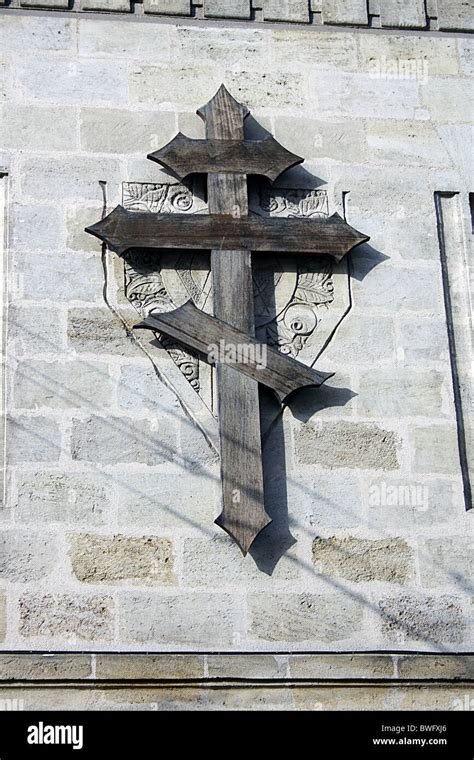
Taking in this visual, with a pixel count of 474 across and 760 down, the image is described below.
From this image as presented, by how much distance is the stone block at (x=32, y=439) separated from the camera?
718cm

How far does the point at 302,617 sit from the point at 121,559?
0.84m

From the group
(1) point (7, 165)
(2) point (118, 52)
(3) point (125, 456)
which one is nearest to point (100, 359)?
(3) point (125, 456)

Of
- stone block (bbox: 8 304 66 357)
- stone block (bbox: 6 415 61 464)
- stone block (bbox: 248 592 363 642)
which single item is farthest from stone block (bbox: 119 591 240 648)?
stone block (bbox: 8 304 66 357)

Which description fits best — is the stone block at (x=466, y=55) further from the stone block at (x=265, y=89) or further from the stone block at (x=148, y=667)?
the stone block at (x=148, y=667)

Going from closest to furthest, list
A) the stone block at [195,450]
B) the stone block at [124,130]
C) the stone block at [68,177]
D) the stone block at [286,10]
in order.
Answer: the stone block at [195,450] < the stone block at [68,177] < the stone block at [124,130] < the stone block at [286,10]

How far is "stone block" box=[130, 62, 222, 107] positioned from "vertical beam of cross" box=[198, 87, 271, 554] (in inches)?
8.1

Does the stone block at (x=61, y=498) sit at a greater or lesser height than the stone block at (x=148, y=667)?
greater

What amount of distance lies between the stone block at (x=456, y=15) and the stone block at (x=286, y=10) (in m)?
0.73

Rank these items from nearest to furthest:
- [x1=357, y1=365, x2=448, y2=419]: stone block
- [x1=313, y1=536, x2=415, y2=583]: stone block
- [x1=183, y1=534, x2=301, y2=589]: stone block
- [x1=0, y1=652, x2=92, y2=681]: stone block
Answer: [x1=0, y1=652, x2=92, y2=681]: stone block < [x1=183, y1=534, x2=301, y2=589]: stone block < [x1=313, y1=536, x2=415, y2=583]: stone block < [x1=357, y1=365, x2=448, y2=419]: stone block

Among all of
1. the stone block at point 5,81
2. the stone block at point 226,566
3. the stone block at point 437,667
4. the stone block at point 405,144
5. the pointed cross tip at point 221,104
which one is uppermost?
the stone block at point 5,81

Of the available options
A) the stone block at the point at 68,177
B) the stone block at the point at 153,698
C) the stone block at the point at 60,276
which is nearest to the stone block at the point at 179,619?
the stone block at the point at 153,698

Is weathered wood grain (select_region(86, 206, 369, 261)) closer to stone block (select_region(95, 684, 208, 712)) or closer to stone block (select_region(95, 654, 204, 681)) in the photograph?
stone block (select_region(95, 654, 204, 681))

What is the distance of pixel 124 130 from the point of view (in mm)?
7918

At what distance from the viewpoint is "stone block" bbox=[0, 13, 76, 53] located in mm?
8055
